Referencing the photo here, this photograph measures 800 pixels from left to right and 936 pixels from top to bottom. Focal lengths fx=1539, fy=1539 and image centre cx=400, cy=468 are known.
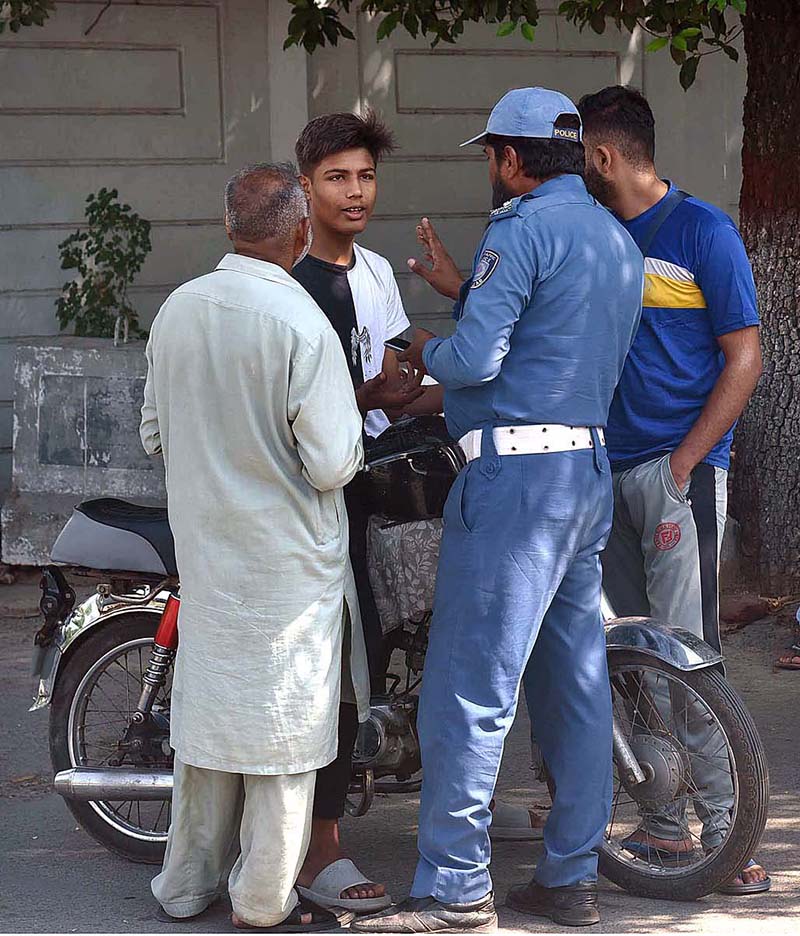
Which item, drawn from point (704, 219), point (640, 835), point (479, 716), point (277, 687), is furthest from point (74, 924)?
point (704, 219)

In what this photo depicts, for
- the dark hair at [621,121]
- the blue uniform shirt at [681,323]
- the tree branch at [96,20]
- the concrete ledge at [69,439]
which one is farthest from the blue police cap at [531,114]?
the tree branch at [96,20]

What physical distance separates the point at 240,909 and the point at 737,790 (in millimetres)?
1305

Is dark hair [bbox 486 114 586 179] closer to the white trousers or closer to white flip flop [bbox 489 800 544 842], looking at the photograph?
the white trousers

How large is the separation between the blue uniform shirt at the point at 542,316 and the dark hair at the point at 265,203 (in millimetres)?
461

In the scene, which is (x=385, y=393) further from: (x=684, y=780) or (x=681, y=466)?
(x=684, y=780)

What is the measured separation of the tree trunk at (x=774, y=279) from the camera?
7070 millimetres

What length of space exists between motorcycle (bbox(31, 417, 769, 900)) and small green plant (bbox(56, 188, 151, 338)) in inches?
155

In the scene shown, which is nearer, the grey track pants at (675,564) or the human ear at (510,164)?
the human ear at (510,164)

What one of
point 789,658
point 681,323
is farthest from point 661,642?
point 789,658

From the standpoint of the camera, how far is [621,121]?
14.0ft

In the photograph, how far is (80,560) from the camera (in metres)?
4.38

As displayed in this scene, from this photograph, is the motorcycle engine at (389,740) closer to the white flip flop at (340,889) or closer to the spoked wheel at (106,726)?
the white flip flop at (340,889)

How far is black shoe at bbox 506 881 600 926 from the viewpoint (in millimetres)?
3930

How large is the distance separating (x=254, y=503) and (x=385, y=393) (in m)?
0.49
